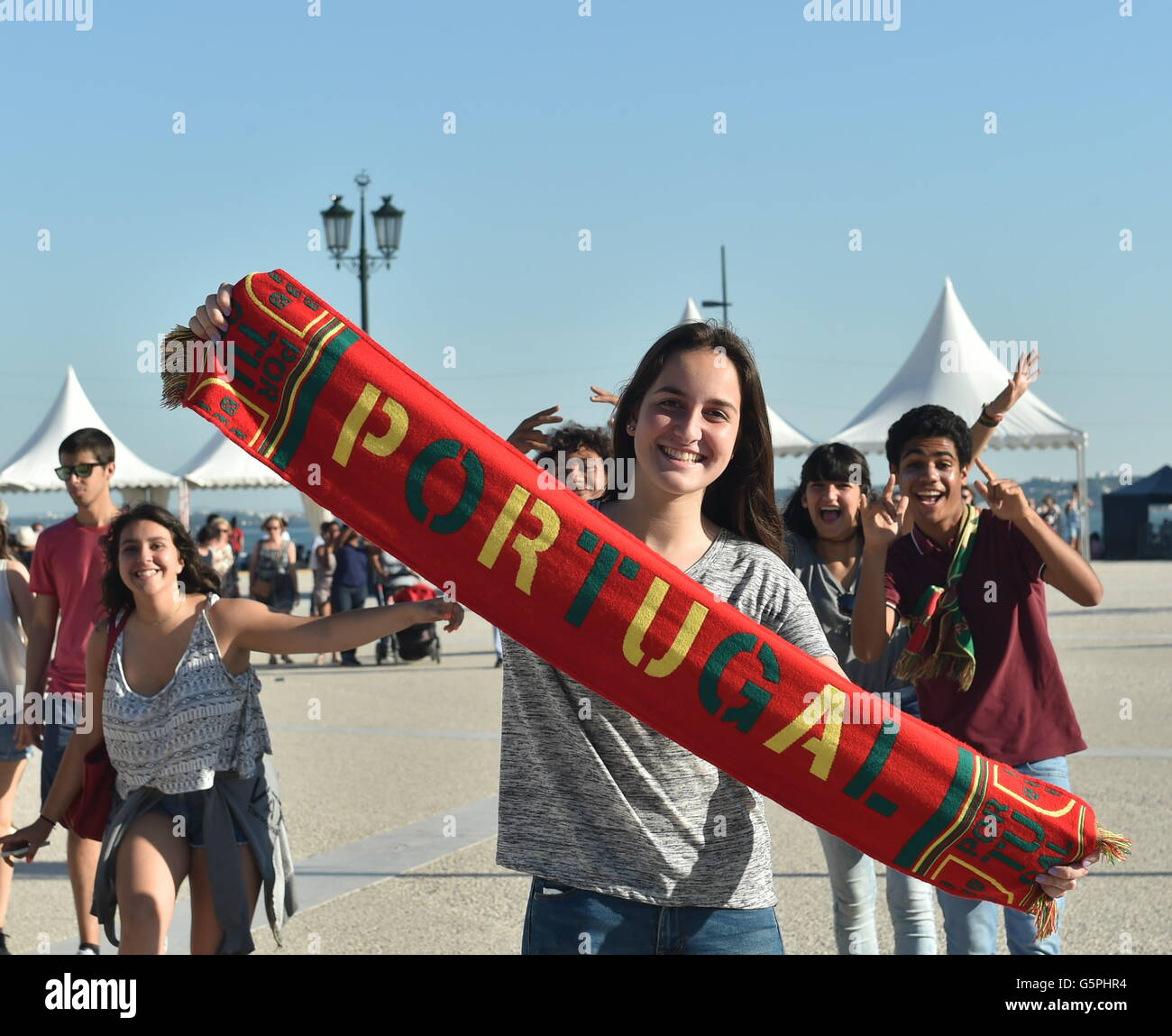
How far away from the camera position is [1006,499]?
14.9ft

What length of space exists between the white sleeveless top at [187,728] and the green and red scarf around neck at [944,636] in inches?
85.0

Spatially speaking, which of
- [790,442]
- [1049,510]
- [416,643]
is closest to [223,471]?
[790,442]

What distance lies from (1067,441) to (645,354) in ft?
89.7

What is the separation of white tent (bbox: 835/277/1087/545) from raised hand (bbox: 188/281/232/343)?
24.9 metres

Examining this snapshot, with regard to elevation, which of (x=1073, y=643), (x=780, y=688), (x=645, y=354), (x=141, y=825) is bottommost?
(x=1073, y=643)

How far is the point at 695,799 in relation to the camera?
117 inches

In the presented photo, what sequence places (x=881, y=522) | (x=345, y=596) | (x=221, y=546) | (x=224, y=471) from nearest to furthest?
(x=881, y=522), (x=221, y=546), (x=345, y=596), (x=224, y=471)

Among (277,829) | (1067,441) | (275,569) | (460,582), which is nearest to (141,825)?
(277,829)

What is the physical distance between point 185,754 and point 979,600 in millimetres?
2630

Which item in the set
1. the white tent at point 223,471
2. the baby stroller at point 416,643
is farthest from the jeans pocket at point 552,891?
the white tent at point 223,471

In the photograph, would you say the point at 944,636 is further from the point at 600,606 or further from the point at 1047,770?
the point at 600,606

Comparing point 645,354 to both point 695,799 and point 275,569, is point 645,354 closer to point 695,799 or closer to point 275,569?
point 695,799

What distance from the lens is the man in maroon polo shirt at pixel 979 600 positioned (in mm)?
4574

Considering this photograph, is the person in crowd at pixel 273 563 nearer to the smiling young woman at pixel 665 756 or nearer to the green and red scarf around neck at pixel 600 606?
the green and red scarf around neck at pixel 600 606
